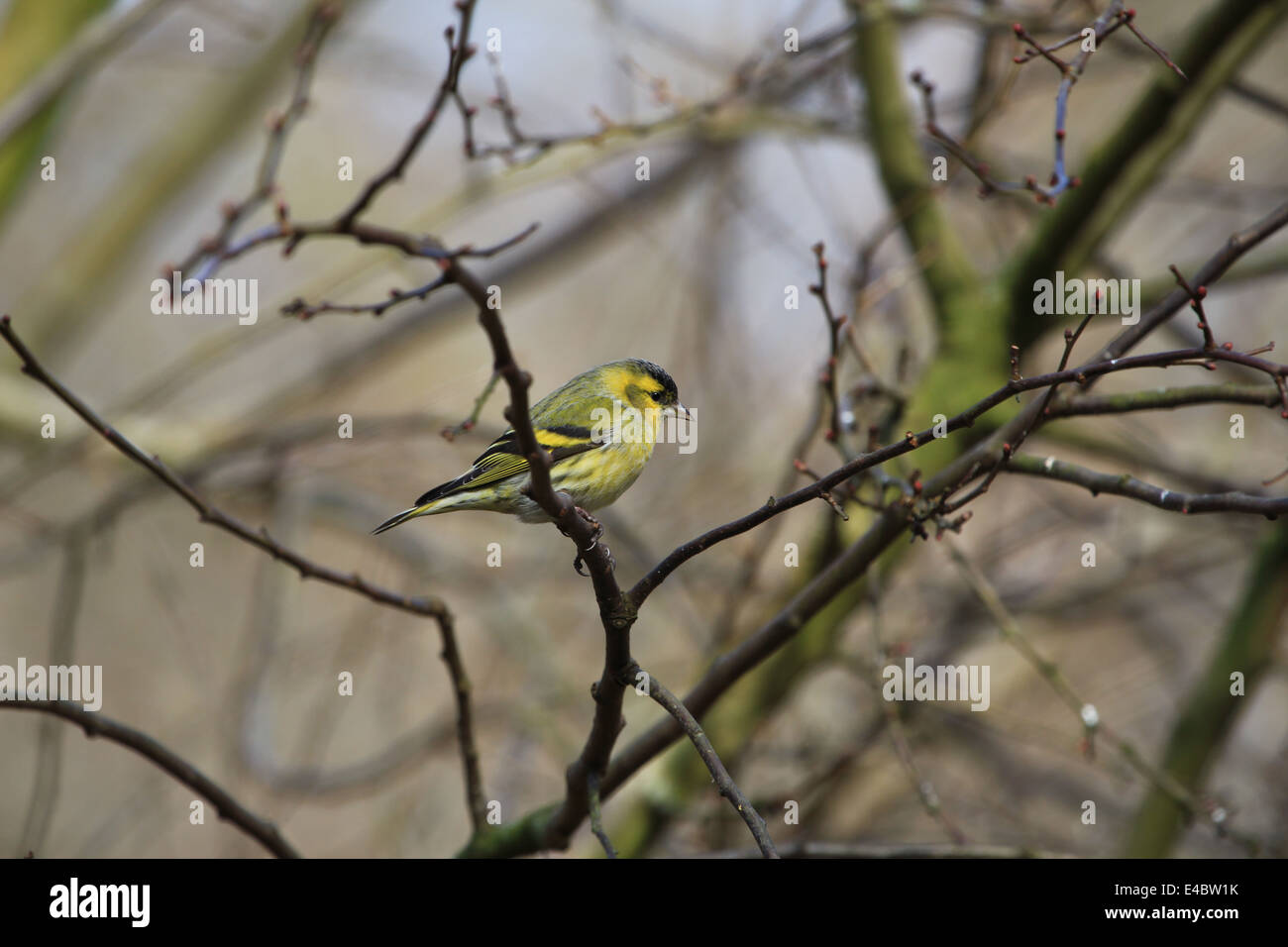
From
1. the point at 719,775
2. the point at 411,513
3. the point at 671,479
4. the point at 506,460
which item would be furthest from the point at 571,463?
the point at 671,479

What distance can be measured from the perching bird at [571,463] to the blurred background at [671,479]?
0.19 metres

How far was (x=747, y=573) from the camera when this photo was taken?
4.46 m

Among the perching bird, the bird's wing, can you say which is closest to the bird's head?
the perching bird

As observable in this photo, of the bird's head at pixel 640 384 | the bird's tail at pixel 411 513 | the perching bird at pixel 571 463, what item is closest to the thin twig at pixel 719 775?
the perching bird at pixel 571 463

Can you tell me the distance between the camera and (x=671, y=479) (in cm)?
644

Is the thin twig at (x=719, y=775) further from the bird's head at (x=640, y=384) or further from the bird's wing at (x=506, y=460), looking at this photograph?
the bird's head at (x=640, y=384)

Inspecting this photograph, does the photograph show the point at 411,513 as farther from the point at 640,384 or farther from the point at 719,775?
the point at 719,775

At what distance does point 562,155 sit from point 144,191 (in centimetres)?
319

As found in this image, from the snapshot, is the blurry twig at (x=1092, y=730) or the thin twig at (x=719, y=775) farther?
the blurry twig at (x=1092, y=730)

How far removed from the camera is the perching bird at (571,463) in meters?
3.47

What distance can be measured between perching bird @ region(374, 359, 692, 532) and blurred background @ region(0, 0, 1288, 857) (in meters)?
0.19

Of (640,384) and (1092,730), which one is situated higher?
(640,384)

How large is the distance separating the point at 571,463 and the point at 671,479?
2888 mm
